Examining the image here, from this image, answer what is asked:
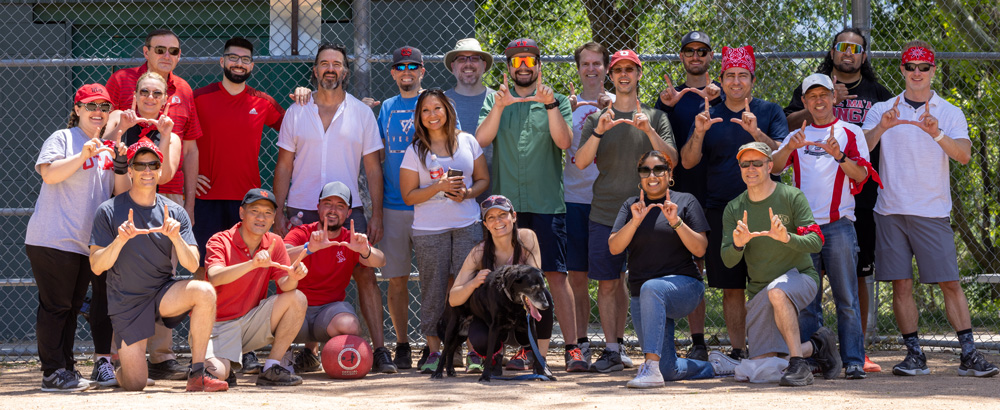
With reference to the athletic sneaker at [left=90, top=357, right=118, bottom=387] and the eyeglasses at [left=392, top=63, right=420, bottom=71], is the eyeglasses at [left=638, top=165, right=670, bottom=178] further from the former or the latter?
the athletic sneaker at [left=90, top=357, right=118, bottom=387]

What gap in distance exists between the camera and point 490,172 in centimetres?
611

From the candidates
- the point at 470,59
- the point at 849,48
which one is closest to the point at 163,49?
the point at 470,59

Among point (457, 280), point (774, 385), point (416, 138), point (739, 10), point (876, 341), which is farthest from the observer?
point (739, 10)

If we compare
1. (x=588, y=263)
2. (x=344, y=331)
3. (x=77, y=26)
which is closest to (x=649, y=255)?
(x=588, y=263)

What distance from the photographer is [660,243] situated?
525cm

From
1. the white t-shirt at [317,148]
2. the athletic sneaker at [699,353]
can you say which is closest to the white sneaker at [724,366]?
the athletic sneaker at [699,353]

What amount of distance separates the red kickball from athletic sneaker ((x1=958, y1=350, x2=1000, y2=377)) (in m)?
3.50

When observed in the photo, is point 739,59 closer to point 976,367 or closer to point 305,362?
point 976,367

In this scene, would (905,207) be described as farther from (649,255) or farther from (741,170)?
(649,255)

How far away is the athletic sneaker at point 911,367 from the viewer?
5422 millimetres

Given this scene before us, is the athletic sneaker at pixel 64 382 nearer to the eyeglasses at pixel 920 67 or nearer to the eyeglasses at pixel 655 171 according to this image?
the eyeglasses at pixel 655 171

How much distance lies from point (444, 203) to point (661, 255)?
1370 mm

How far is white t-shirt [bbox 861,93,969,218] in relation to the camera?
5527mm

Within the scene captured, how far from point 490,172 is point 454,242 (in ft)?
2.05
